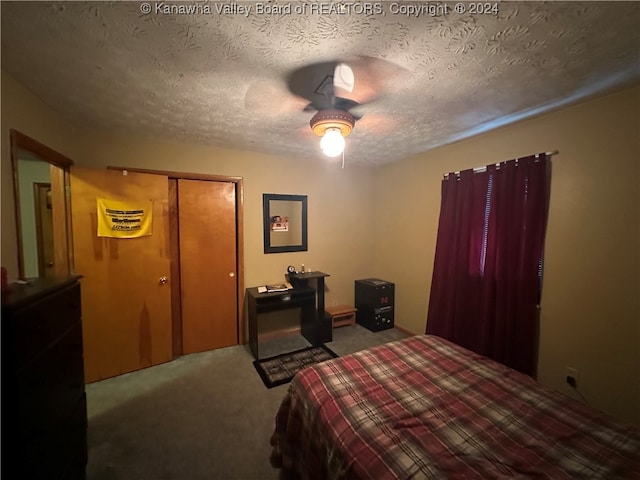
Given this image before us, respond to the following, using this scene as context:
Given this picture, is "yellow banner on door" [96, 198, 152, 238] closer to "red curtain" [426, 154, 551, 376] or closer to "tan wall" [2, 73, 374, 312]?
"tan wall" [2, 73, 374, 312]

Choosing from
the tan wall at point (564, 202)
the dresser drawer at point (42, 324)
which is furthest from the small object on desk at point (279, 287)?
the dresser drawer at point (42, 324)

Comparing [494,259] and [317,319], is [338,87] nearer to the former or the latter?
[494,259]

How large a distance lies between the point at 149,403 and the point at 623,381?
12.1 feet

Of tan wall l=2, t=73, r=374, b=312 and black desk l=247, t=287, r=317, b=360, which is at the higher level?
tan wall l=2, t=73, r=374, b=312

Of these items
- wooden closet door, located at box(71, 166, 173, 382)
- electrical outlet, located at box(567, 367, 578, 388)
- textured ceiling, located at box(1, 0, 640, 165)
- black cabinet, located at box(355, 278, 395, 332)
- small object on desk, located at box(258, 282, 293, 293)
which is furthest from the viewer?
black cabinet, located at box(355, 278, 395, 332)

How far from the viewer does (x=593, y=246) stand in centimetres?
193

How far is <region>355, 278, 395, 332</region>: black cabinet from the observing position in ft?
11.9

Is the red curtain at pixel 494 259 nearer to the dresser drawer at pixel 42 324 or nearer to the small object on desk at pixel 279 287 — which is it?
the small object on desk at pixel 279 287

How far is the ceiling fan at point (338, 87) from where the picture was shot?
1.46 meters

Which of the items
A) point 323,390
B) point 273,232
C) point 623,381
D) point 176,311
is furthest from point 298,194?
point 623,381

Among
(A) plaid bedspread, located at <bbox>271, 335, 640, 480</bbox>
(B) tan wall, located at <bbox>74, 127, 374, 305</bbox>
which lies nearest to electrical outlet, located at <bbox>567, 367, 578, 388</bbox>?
(A) plaid bedspread, located at <bbox>271, 335, 640, 480</bbox>

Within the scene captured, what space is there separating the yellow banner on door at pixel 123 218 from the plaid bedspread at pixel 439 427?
220 centimetres

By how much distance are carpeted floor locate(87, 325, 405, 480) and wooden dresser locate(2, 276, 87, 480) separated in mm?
343

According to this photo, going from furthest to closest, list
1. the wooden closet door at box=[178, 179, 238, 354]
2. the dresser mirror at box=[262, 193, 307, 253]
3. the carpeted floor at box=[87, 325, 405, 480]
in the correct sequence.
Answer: the dresser mirror at box=[262, 193, 307, 253], the wooden closet door at box=[178, 179, 238, 354], the carpeted floor at box=[87, 325, 405, 480]
